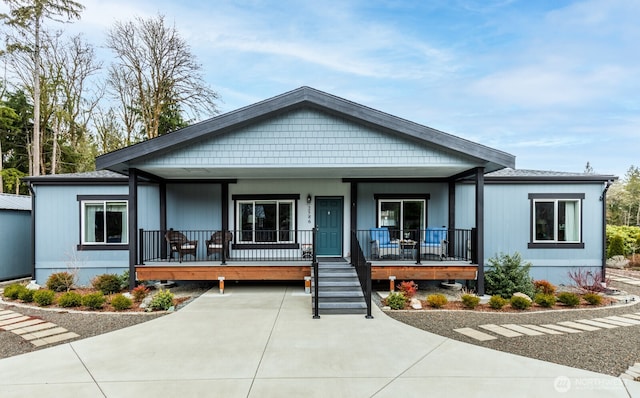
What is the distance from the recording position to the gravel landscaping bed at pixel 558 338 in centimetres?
464

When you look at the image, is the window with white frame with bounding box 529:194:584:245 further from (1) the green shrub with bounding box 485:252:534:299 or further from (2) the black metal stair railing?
(2) the black metal stair railing

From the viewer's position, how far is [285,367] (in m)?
4.39

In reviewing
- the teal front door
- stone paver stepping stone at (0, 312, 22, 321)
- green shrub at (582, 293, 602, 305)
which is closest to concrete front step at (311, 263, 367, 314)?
the teal front door

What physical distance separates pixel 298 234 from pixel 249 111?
4430 mm

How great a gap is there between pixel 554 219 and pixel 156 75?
20196mm

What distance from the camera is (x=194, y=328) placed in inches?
239

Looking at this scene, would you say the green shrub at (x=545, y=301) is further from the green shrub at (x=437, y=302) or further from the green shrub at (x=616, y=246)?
the green shrub at (x=616, y=246)

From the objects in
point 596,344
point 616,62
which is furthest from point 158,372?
point 616,62

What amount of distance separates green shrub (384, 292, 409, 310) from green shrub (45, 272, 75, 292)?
28.5 ft

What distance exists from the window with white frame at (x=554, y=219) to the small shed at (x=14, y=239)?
16093mm

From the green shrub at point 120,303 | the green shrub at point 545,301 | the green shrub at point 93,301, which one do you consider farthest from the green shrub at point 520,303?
Answer: the green shrub at point 93,301

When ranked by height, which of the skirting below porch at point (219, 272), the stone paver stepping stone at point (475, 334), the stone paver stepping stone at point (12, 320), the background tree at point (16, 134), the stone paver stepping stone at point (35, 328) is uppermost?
the background tree at point (16, 134)

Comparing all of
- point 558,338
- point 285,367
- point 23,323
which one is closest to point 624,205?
point 558,338

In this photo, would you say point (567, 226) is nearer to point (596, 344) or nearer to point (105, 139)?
point (596, 344)
